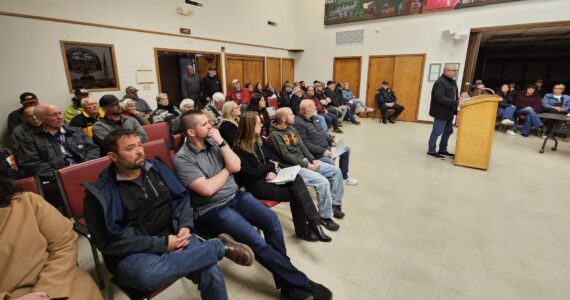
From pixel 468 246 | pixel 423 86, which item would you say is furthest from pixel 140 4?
pixel 423 86

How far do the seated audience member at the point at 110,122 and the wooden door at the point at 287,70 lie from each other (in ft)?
22.2

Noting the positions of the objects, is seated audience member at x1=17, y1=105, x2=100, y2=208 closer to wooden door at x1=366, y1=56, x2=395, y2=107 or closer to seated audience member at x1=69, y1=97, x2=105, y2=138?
seated audience member at x1=69, y1=97, x2=105, y2=138

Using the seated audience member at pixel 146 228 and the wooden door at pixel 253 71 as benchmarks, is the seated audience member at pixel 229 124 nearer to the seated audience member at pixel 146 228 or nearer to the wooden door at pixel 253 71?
the seated audience member at pixel 146 228

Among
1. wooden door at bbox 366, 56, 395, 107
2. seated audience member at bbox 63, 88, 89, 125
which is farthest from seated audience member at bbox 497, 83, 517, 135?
seated audience member at bbox 63, 88, 89, 125

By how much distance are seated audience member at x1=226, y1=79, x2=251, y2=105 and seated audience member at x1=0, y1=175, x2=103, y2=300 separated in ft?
18.5

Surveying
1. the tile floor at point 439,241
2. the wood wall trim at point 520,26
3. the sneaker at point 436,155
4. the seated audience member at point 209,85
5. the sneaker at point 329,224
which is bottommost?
the tile floor at point 439,241

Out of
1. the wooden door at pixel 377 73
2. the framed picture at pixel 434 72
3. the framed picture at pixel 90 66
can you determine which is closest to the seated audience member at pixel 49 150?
the framed picture at pixel 90 66

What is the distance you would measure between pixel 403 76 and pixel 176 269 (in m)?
8.08

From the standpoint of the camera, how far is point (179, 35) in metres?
5.99

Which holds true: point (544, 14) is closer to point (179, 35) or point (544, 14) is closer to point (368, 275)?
point (368, 275)

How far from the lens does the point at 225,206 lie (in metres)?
1.82

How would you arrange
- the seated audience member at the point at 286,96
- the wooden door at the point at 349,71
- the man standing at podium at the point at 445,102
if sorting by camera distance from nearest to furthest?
the man standing at podium at the point at 445,102 < the seated audience member at the point at 286,96 < the wooden door at the point at 349,71

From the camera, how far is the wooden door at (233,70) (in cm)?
743

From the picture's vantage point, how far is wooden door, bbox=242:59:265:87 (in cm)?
801
